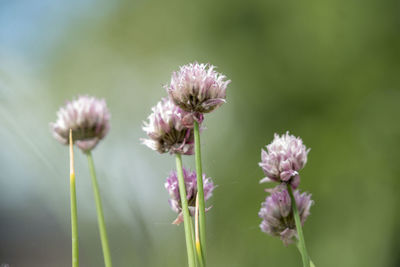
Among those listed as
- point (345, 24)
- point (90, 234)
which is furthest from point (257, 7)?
point (90, 234)

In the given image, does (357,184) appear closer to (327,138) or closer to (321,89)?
(327,138)

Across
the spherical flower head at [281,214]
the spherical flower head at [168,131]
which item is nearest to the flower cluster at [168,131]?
the spherical flower head at [168,131]

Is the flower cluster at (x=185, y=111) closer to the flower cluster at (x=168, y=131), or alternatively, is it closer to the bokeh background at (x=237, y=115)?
the flower cluster at (x=168, y=131)

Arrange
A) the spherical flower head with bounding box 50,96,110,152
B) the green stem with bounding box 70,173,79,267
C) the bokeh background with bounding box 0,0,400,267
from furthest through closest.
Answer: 1. the bokeh background with bounding box 0,0,400,267
2. the spherical flower head with bounding box 50,96,110,152
3. the green stem with bounding box 70,173,79,267

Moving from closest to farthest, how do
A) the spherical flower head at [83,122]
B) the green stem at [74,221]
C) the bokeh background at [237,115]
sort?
the green stem at [74,221]
the spherical flower head at [83,122]
the bokeh background at [237,115]

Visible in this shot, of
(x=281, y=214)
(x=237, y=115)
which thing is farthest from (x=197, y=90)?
(x=237, y=115)

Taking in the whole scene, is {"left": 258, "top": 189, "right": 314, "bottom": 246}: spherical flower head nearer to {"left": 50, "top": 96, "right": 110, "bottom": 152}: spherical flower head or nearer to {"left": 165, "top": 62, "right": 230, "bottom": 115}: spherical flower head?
{"left": 165, "top": 62, "right": 230, "bottom": 115}: spherical flower head

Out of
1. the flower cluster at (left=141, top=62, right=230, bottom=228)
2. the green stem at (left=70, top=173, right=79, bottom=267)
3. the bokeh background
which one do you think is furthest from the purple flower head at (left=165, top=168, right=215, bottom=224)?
the bokeh background
